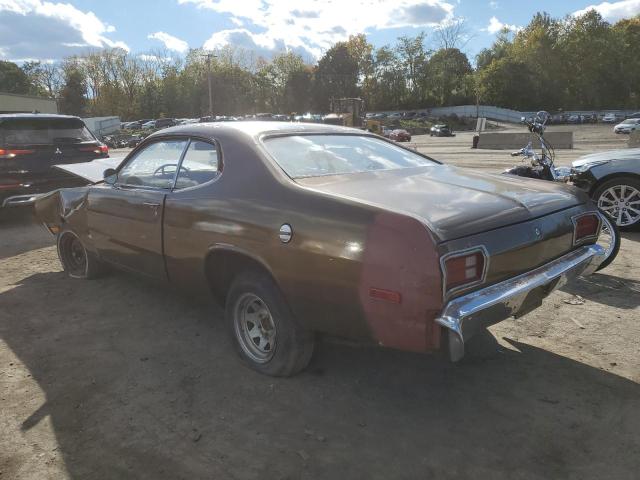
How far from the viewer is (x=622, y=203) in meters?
6.63

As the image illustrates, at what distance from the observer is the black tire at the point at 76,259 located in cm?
516

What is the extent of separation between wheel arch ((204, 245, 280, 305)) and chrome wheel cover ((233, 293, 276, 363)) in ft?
0.66

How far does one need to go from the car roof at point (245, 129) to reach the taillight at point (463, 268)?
65.2 inches

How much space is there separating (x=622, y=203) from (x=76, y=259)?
21.8 feet

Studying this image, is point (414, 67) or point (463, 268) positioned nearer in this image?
point (463, 268)

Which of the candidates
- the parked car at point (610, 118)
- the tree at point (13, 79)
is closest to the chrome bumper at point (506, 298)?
the parked car at point (610, 118)

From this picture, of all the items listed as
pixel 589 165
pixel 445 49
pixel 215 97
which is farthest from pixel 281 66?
pixel 589 165

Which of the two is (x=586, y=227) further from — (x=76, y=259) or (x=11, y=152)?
(x=11, y=152)

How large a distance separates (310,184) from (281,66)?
289 feet

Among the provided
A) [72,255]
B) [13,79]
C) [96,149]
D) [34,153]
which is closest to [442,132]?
[96,149]

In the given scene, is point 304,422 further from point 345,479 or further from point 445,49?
point 445,49

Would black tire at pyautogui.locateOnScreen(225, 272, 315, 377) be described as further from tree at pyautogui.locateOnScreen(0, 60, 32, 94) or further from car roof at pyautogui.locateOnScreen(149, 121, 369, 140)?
tree at pyautogui.locateOnScreen(0, 60, 32, 94)

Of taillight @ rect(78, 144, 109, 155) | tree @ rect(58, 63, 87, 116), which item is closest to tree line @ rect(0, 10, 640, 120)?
tree @ rect(58, 63, 87, 116)

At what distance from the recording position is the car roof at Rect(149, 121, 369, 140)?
3.47 m
